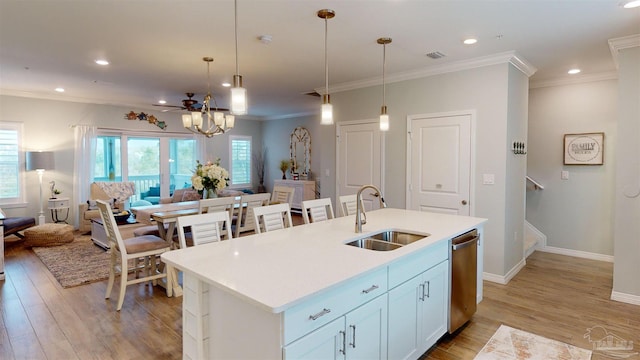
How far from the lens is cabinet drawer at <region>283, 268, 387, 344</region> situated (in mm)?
1489

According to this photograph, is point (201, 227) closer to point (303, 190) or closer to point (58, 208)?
point (58, 208)

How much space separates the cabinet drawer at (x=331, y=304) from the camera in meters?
1.49

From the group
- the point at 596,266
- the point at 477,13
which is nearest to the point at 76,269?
the point at 477,13

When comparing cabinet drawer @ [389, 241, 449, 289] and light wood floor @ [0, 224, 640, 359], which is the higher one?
cabinet drawer @ [389, 241, 449, 289]

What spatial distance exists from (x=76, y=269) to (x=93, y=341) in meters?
2.19

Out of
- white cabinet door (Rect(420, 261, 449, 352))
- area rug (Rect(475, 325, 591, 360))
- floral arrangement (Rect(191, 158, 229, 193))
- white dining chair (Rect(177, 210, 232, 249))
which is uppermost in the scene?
floral arrangement (Rect(191, 158, 229, 193))

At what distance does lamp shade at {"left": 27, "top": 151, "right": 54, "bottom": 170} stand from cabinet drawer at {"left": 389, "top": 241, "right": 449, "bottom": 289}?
7.02 meters

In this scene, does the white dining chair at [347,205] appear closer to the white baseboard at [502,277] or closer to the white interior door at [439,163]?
the white interior door at [439,163]

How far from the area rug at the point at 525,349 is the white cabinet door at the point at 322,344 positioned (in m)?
1.47

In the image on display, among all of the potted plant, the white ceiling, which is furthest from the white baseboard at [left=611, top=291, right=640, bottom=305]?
the potted plant

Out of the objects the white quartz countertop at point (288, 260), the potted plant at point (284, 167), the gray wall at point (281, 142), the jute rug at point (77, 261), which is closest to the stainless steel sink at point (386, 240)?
the white quartz countertop at point (288, 260)

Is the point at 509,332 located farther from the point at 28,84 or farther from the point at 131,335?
the point at 28,84

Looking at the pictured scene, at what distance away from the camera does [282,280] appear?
5.52ft

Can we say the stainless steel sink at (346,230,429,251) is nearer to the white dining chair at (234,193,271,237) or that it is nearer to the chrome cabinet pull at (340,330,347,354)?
the chrome cabinet pull at (340,330,347,354)
